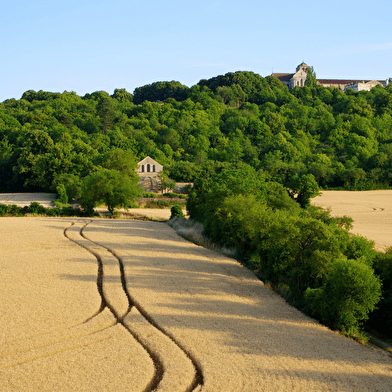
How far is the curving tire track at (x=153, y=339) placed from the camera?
509 inches

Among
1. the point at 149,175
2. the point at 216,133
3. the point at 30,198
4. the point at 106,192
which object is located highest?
the point at 216,133

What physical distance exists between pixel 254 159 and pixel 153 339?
9891 cm

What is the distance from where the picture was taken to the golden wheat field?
43.0 feet

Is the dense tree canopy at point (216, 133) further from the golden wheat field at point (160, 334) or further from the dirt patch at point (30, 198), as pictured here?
the golden wheat field at point (160, 334)

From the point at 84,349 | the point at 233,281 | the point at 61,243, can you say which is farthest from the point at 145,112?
the point at 84,349

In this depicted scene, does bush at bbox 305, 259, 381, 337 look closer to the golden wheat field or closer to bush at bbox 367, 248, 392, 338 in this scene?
bush at bbox 367, 248, 392, 338

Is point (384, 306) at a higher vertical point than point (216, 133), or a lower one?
lower

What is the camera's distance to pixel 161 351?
14.9 meters

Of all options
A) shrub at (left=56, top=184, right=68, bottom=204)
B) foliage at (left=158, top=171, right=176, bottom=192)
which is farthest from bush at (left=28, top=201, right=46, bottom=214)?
foliage at (left=158, top=171, right=176, bottom=192)

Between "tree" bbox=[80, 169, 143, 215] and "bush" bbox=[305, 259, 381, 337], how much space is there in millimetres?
39968

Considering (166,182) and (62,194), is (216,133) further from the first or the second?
(62,194)

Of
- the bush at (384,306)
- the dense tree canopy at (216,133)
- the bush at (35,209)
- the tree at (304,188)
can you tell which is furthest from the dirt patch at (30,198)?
the bush at (384,306)

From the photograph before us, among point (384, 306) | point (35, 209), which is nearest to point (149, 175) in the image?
point (35, 209)

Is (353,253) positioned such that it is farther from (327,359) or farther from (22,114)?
(22,114)
